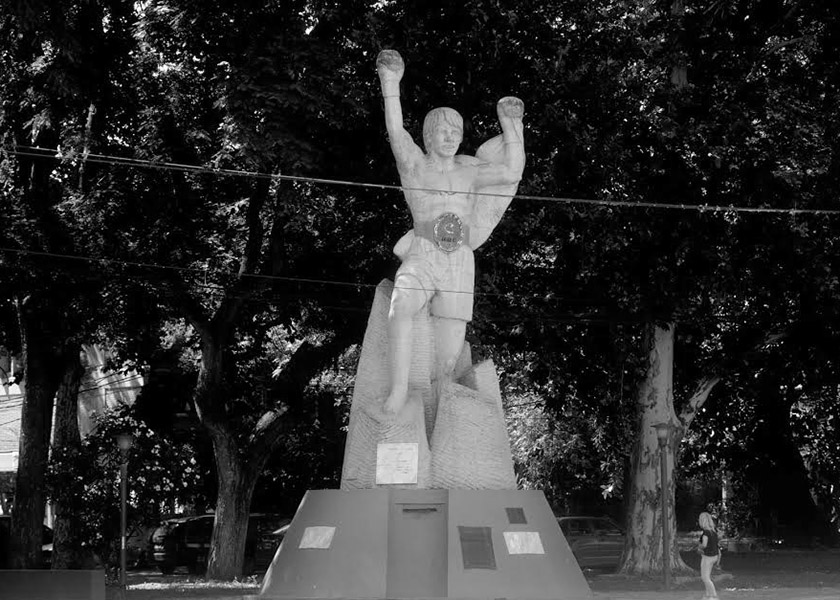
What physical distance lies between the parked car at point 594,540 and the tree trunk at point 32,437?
1154 cm

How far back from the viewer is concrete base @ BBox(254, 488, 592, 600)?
40.3 feet

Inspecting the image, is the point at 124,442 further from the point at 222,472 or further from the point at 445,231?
the point at 445,231

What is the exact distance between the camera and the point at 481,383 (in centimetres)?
1366

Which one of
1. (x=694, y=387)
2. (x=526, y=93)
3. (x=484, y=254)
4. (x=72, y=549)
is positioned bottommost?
(x=72, y=549)

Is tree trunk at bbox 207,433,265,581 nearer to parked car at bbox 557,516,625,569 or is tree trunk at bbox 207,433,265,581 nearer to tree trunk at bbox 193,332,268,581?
tree trunk at bbox 193,332,268,581

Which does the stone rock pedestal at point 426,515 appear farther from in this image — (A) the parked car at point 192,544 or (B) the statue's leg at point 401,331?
(A) the parked car at point 192,544

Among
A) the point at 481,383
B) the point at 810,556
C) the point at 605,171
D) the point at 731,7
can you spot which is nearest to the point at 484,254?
the point at 605,171

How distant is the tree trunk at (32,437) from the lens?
22.9 metres

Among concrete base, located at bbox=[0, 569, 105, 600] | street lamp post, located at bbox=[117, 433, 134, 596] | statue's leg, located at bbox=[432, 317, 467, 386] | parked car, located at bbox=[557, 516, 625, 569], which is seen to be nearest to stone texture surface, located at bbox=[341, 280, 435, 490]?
statue's leg, located at bbox=[432, 317, 467, 386]

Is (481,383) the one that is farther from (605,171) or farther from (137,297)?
(137,297)

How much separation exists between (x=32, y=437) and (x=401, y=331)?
12.1 metres

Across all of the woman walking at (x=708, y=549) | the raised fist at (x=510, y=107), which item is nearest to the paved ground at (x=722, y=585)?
the woman walking at (x=708, y=549)

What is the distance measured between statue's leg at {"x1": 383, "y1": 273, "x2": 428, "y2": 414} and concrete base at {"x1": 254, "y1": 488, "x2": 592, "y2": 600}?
990 millimetres

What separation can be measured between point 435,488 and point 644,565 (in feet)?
36.6
